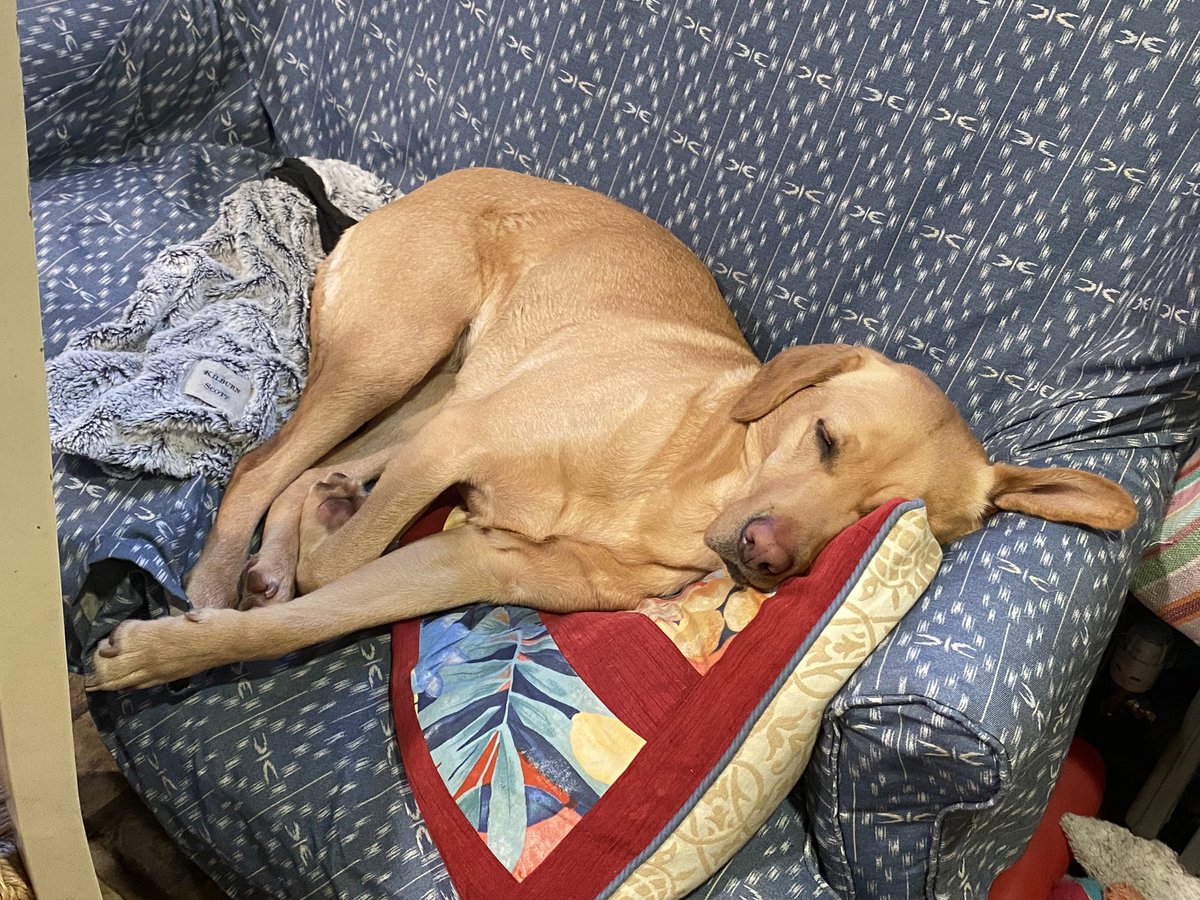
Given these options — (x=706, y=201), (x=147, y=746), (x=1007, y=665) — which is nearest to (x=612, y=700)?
(x=1007, y=665)

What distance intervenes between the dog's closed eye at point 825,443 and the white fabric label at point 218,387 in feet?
4.01

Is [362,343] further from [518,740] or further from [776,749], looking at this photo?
[776,749]

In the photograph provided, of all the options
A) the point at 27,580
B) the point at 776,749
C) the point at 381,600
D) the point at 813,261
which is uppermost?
the point at 813,261

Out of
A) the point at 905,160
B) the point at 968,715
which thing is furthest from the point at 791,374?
the point at 968,715

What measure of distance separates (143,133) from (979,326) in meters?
2.33

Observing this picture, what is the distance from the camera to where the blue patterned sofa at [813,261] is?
1.65 m

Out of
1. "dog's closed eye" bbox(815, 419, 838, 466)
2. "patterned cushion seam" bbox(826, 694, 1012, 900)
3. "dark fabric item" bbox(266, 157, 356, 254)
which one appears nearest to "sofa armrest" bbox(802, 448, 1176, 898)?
"patterned cushion seam" bbox(826, 694, 1012, 900)

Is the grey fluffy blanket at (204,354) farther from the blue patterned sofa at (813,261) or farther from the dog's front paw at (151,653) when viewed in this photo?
the dog's front paw at (151,653)

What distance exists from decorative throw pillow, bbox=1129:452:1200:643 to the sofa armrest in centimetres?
21

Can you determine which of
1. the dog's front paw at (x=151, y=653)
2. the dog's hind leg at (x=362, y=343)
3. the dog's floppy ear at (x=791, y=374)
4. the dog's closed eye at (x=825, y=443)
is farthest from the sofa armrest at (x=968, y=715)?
the dog's hind leg at (x=362, y=343)

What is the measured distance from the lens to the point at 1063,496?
5.96 feet

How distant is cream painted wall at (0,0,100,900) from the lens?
3.08 feet

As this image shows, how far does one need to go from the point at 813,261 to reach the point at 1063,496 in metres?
0.79

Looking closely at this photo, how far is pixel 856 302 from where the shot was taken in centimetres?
228
